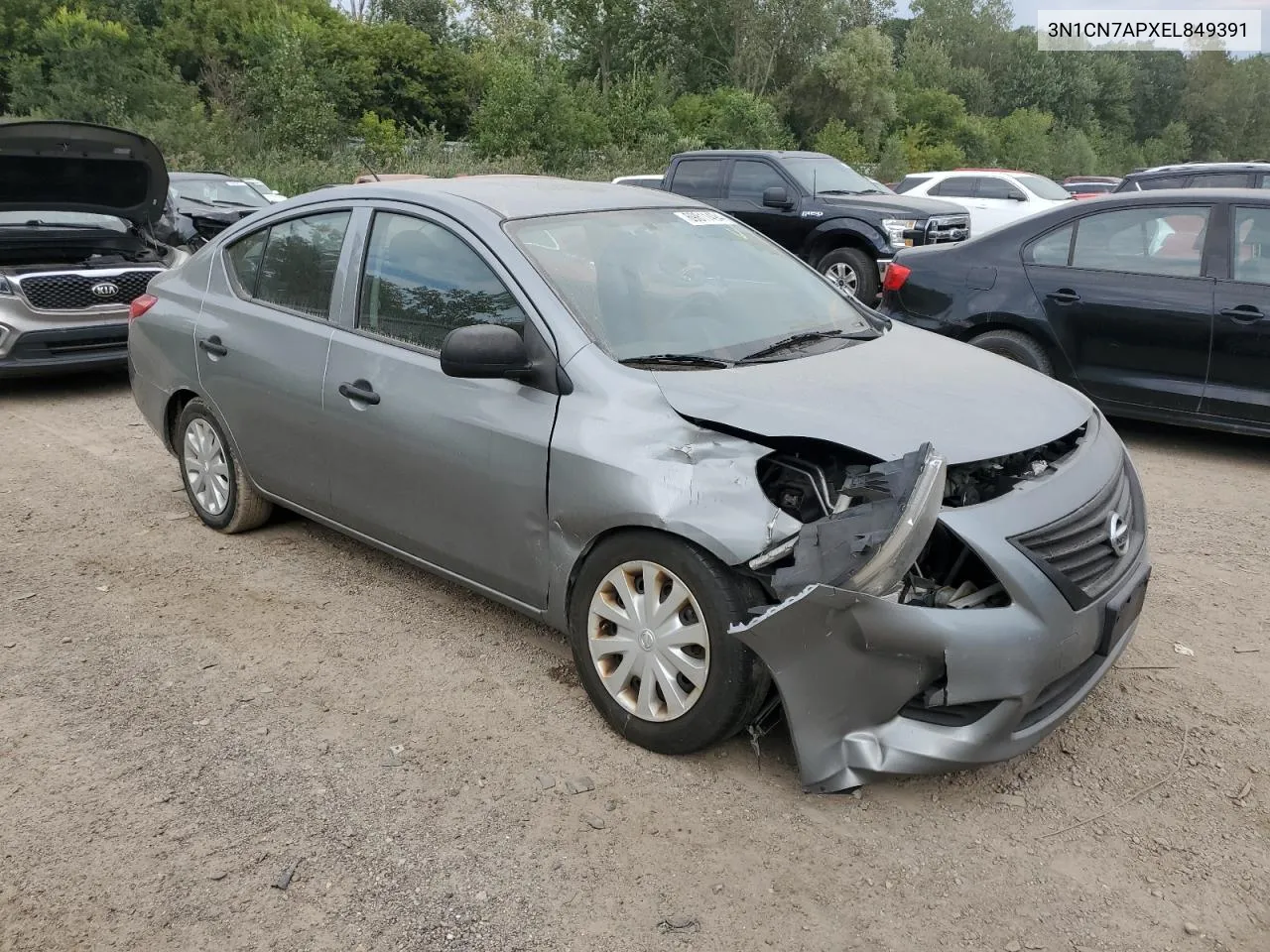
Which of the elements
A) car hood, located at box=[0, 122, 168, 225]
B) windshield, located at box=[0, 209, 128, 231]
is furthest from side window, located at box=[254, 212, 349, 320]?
windshield, located at box=[0, 209, 128, 231]

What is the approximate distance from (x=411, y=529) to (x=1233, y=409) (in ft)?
15.8

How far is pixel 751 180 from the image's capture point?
42.7 ft

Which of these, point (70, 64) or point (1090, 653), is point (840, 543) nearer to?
point (1090, 653)

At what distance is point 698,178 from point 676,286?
10.3m

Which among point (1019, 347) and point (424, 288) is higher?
point (424, 288)

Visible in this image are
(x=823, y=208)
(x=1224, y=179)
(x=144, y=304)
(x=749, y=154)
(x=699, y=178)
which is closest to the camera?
(x=144, y=304)

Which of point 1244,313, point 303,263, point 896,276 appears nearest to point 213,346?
point 303,263

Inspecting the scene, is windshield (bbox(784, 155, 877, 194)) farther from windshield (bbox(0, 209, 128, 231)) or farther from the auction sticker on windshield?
the auction sticker on windshield

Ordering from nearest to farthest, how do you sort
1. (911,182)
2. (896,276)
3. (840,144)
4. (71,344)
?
(896,276), (71,344), (911,182), (840,144)

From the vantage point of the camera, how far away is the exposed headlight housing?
11562 millimetres

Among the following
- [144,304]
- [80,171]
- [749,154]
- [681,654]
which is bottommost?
[681,654]

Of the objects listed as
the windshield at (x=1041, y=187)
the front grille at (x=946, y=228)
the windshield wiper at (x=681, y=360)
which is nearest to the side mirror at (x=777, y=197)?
the front grille at (x=946, y=228)

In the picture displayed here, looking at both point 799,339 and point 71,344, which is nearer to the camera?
point 799,339

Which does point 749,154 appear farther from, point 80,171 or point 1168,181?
point 80,171
